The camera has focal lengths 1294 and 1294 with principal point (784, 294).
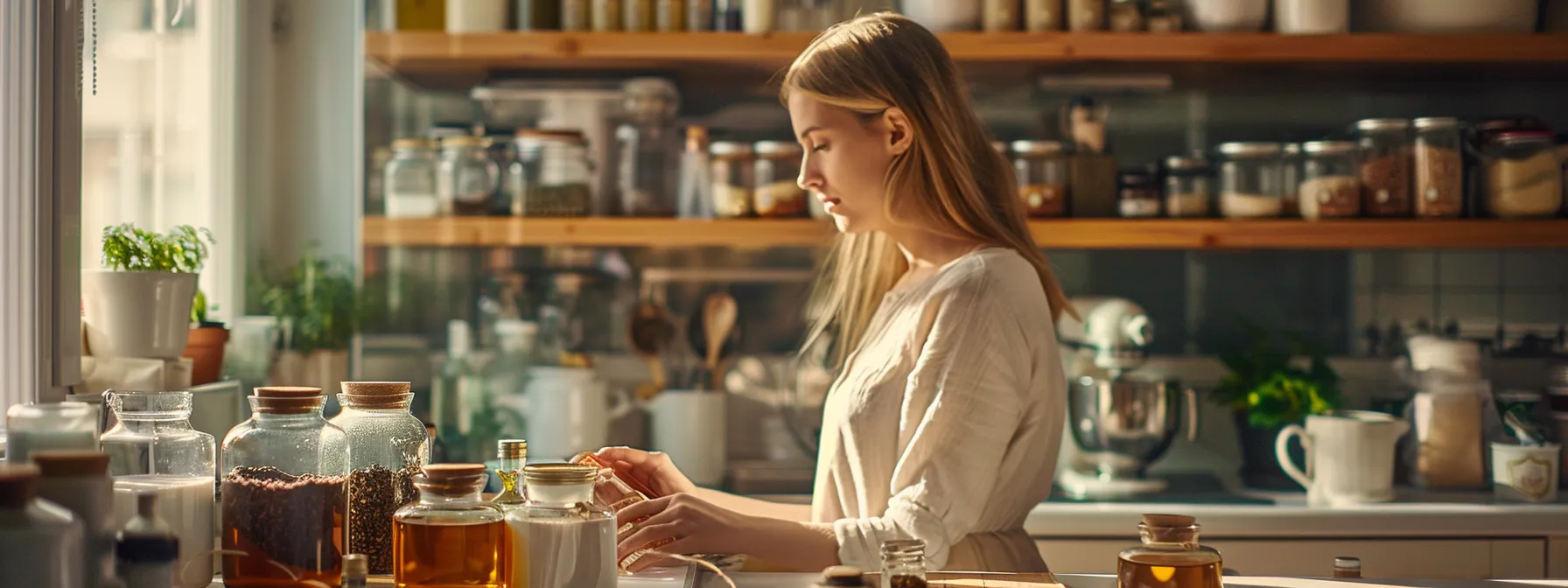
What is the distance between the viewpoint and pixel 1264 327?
262 cm

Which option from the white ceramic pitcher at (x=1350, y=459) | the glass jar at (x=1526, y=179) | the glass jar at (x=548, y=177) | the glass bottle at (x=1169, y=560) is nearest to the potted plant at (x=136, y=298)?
the glass jar at (x=548, y=177)

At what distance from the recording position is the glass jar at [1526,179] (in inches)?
91.6

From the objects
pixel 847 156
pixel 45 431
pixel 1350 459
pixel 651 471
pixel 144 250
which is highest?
pixel 847 156

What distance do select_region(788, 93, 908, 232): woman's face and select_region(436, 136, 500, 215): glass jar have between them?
3.09 feet

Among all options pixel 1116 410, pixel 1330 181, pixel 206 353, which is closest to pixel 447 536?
pixel 206 353

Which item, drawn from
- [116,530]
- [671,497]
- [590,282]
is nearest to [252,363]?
[590,282]

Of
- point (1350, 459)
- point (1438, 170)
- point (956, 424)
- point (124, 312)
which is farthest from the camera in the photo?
point (1438, 170)

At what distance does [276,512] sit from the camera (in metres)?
0.95

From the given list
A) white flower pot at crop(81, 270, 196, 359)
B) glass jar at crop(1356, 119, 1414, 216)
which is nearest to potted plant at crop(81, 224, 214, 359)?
white flower pot at crop(81, 270, 196, 359)

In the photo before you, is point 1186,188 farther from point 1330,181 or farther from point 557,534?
point 557,534

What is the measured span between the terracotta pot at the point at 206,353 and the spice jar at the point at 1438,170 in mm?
2032

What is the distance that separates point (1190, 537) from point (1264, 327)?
6.03 ft

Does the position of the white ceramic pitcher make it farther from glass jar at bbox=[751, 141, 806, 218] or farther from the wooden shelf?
glass jar at bbox=[751, 141, 806, 218]

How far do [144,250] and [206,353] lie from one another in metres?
0.23
